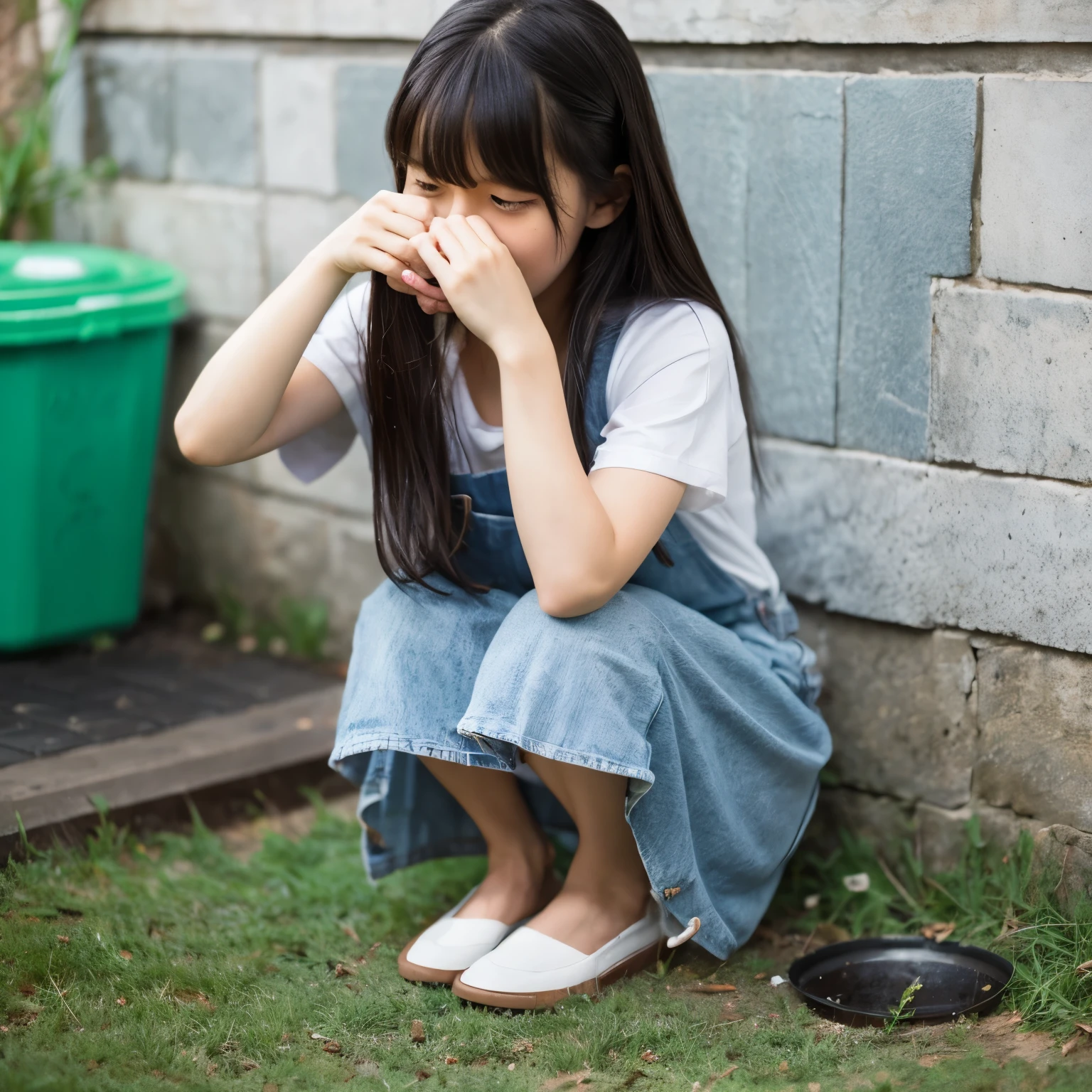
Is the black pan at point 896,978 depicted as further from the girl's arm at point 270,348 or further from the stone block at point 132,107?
the stone block at point 132,107

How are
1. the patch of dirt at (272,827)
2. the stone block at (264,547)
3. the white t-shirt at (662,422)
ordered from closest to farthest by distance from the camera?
the white t-shirt at (662,422) < the patch of dirt at (272,827) < the stone block at (264,547)

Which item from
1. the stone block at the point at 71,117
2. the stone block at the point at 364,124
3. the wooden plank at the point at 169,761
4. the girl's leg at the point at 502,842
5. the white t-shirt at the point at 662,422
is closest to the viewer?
the white t-shirt at the point at 662,422

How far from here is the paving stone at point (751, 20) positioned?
2074 mm

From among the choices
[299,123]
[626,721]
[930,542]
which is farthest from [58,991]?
[299,123]

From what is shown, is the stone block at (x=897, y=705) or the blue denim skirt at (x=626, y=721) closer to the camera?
the blue denim skirt at (x=626, y=721)

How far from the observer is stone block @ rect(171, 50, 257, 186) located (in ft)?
11.5

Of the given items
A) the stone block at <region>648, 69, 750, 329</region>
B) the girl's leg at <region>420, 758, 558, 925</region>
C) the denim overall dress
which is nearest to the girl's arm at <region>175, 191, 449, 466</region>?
the denim overall dress

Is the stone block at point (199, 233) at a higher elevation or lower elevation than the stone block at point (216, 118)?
lower

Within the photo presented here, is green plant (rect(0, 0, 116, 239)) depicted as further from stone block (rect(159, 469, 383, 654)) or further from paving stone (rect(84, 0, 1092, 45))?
stone block (rect(159, 469, 383, 654))

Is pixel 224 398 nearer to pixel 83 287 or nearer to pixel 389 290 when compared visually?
pixel 389 290

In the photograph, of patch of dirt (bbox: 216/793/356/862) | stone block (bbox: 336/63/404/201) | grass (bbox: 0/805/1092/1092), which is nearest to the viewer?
grass (bbox: 0/805/1092/1092)

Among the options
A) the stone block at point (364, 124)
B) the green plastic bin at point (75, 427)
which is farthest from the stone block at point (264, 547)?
the stone block at point (364, 124)

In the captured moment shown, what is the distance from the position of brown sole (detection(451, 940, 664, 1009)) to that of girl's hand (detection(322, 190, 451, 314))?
103 centimetres

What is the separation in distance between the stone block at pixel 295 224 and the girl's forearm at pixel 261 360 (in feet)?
3.82
